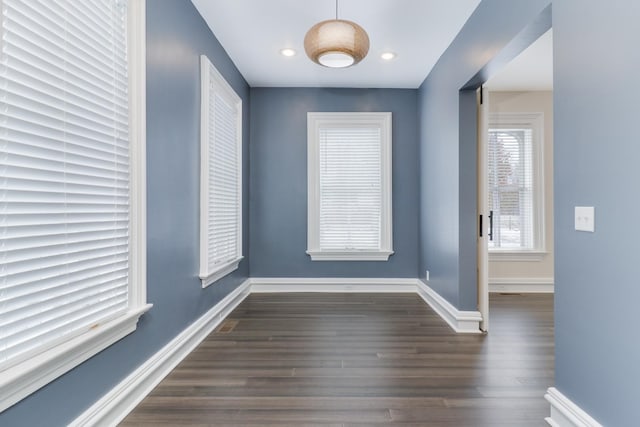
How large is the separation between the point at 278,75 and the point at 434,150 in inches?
80.7

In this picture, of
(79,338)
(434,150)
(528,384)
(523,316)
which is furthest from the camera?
(434,150)

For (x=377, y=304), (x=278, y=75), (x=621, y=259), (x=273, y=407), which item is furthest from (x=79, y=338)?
(x=278, y=75)

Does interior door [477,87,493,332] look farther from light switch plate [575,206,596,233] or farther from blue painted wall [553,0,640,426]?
light switch plate [575,206,596,233]

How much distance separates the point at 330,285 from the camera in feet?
15.4

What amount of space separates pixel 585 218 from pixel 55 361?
232 cm

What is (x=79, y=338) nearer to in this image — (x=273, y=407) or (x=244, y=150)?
(x=273, y=407)

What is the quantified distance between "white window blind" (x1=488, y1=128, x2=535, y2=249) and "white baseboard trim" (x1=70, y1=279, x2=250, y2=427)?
3.85m

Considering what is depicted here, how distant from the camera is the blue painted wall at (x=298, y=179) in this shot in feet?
15.3

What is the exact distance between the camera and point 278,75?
Answer: 426cm

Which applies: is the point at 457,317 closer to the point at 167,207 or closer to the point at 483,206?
the point at 483,206

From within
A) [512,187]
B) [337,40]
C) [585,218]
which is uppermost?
[337,40]

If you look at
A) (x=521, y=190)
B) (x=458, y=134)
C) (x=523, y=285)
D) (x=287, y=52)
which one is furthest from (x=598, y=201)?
(x=523, y=285)

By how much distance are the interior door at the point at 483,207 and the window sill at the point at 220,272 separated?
2.43 m

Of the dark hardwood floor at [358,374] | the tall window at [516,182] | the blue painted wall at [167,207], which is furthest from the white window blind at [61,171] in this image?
the tall window at [516,182]
